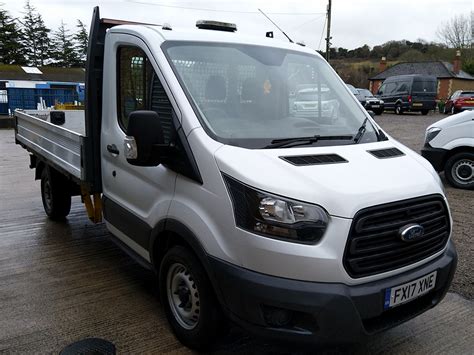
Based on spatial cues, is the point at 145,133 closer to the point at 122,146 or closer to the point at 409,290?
the point at 122,146

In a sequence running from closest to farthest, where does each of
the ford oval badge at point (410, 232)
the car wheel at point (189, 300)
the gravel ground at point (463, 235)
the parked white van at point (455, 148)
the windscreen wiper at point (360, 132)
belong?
the ford oval badge at point (410, 232)
the car wheel at point (189, 300)
the windscreen wiper at point (360, 132)
the gravel ground at point (463, 235)
the parked white van at point (455, 148)

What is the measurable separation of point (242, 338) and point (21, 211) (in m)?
4.61

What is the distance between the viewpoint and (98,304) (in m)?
3.78

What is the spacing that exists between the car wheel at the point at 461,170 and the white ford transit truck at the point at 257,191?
4813 mm

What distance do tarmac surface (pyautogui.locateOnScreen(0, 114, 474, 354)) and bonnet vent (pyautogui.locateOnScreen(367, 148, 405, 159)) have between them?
131 cm

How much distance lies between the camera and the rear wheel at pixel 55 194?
580 centimetres

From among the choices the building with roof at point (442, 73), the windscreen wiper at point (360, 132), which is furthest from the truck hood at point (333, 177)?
the building with roof at point (442, 73)

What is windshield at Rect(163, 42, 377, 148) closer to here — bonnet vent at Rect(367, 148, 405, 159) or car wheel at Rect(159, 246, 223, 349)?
bonnet vent at Rect(367, 148, 405, 159)

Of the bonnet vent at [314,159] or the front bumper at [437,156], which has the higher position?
the bonnet vent at [314,159]

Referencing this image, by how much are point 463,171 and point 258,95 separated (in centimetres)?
586

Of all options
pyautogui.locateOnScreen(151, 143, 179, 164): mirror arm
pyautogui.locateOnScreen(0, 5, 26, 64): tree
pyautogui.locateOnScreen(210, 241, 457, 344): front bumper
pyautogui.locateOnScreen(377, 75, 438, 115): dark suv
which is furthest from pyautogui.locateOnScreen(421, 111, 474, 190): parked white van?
pyautogui.locateOnScreen(0, 5, 26, 64): tree

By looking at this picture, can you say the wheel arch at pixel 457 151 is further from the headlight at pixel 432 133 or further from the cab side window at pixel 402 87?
the cab side window at pixel 402 87

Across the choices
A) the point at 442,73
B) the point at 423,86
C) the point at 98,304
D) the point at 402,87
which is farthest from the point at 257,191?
the point at 442,73

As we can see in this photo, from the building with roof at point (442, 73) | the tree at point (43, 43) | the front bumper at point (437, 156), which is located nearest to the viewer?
the front bumper at point (437, 156)
